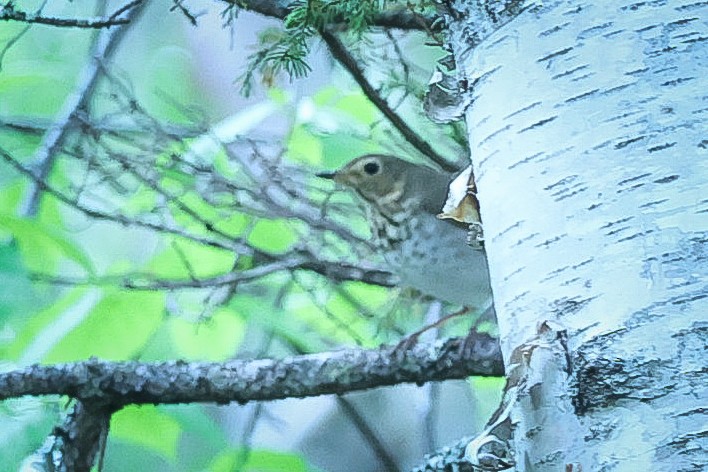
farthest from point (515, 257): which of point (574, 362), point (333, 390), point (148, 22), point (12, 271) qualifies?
point (148, 22)

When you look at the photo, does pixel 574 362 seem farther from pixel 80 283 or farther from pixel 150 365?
pixel 80 283

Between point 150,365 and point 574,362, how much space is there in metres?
0.37

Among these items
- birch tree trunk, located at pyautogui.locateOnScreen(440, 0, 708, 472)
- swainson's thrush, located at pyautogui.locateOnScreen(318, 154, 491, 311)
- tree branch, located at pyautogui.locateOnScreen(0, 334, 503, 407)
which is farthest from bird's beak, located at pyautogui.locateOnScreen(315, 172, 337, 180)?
birch tree trunk, located at pyautogui.locateOnScreen(440, 0, 708, 472)

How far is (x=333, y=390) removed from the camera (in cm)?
66

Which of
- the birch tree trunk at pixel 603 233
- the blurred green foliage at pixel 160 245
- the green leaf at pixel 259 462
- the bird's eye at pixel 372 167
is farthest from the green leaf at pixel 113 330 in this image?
the birch tree trunk at pixel 603 233

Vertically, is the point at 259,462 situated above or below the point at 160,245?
below

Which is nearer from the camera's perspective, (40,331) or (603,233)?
(603,233)

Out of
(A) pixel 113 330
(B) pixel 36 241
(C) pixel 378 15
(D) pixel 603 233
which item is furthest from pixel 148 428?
(D) pixel 603 233

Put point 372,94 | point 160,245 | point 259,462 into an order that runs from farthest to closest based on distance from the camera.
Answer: point 160,245
point 259,462
point 372,94

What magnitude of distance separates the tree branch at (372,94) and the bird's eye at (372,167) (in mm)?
97

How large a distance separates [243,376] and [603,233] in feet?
1.17

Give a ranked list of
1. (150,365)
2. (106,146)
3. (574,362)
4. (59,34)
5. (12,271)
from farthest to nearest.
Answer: (59,34) < (106,146) < (12,271) < (150,365) < (574,362)

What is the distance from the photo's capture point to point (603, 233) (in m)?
0.35

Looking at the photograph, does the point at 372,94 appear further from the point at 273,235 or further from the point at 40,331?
the point at 40,331
